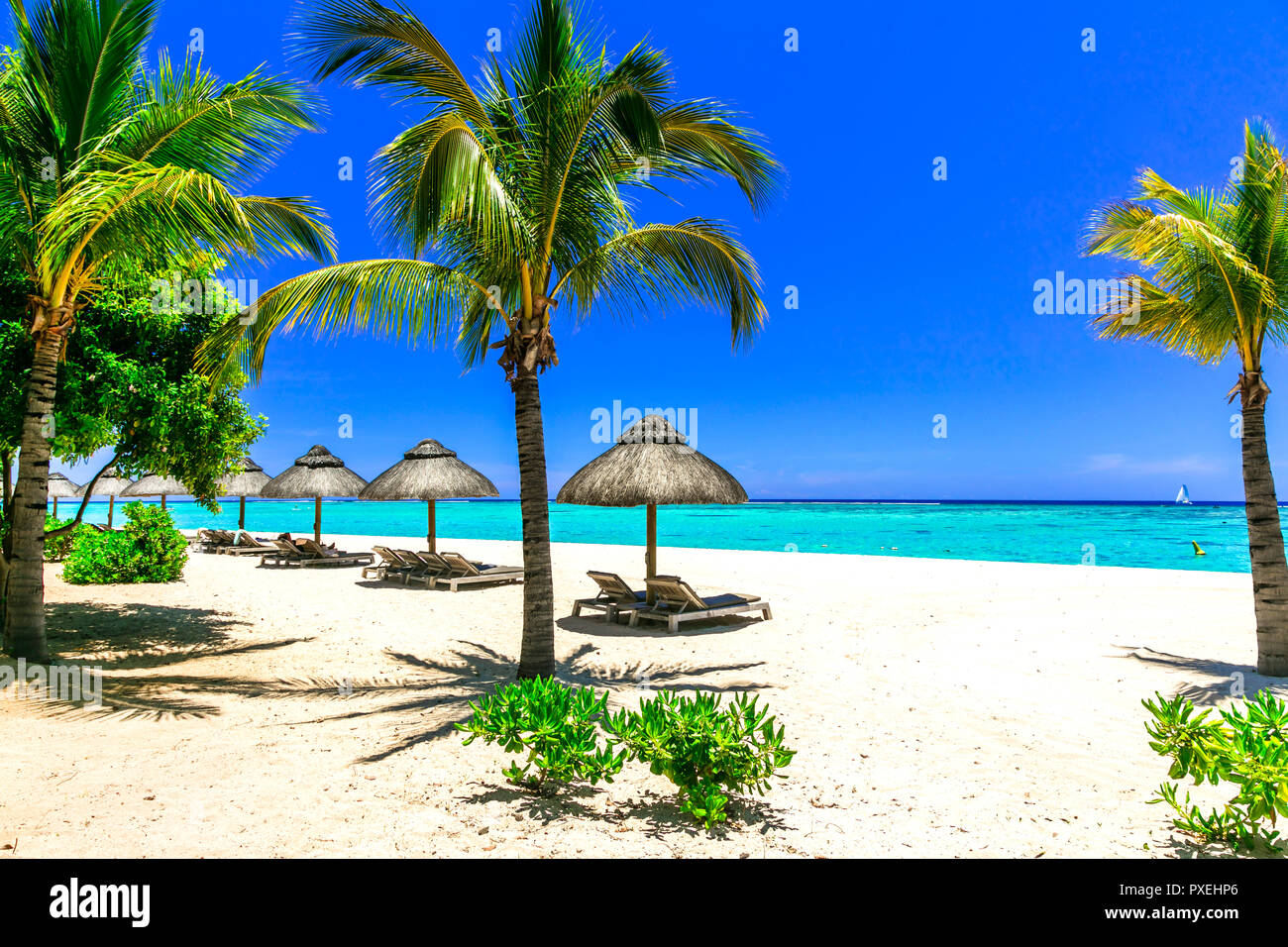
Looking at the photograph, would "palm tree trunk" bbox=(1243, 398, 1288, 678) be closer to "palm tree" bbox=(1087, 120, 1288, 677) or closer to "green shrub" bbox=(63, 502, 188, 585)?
"palm tree" bbox=(1087, 120, 1288, 677)

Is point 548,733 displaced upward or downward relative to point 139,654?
upward

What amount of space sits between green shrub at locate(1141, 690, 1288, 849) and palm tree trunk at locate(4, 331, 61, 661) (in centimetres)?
855

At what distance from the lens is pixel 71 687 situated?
621cm

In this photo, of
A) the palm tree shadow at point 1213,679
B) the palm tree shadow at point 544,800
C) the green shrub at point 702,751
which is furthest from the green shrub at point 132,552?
the palm tree shadow at point 1213,679

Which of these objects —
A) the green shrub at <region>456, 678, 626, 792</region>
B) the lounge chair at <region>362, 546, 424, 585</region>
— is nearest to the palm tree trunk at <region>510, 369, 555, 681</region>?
the green shrub at <region>456, 678, 626, 792</region>

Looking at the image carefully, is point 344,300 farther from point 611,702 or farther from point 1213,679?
point 1213,679

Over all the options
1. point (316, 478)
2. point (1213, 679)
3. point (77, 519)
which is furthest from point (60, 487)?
point (1213, 679)

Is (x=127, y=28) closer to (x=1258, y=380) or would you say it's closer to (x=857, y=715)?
(x=857, y=715)

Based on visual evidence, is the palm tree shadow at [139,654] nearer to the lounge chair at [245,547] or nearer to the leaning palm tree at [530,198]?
the leaning palm tree at [530,198]

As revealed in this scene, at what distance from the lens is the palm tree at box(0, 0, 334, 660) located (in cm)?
621

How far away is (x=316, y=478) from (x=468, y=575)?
353 inches

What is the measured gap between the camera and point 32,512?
6391 millimetres
